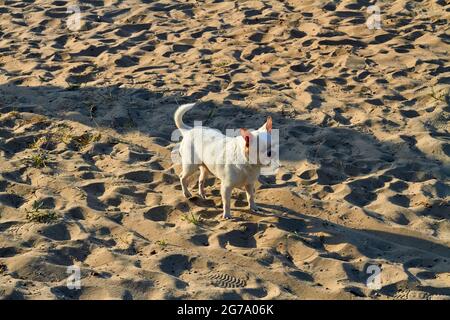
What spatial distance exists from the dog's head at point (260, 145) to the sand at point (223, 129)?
68cm

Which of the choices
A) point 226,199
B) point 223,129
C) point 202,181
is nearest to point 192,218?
point 226,199

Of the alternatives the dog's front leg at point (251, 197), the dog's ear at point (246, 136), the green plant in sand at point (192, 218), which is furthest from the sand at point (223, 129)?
the dog's ear at point (246, 136)

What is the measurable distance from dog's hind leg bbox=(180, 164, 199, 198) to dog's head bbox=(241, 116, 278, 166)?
80 cm

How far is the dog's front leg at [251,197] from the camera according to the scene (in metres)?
5.54

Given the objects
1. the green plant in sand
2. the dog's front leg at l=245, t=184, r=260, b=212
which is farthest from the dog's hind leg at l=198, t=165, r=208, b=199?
the dog's front leg at l=245, t=184, r=260, b=212

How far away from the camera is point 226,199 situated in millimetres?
5465

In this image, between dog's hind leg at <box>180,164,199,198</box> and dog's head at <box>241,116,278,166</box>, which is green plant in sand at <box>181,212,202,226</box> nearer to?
dog's hind leg at <box>180,164,199,198</box>

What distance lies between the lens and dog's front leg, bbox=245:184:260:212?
5.54 metres

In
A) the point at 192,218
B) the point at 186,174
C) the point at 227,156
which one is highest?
the point at 227,156

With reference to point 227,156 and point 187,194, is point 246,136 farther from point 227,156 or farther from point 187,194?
point 187,194

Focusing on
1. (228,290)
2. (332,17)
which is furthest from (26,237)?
(332,17)

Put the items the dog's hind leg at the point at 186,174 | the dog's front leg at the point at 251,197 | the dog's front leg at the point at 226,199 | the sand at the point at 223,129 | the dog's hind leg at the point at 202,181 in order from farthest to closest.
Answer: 1. the dog's hind leg at the point at 202,181
2. the dog's hind leg at the point at 186,174
3. the dog's front leg at the point at 251,197
4. the dog's front leg at the point at 226,199
5. the sand at the point at 223,129

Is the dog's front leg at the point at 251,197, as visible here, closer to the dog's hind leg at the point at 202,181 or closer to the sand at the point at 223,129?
the sand at the point at 223,129

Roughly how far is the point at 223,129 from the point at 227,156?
1.77m
